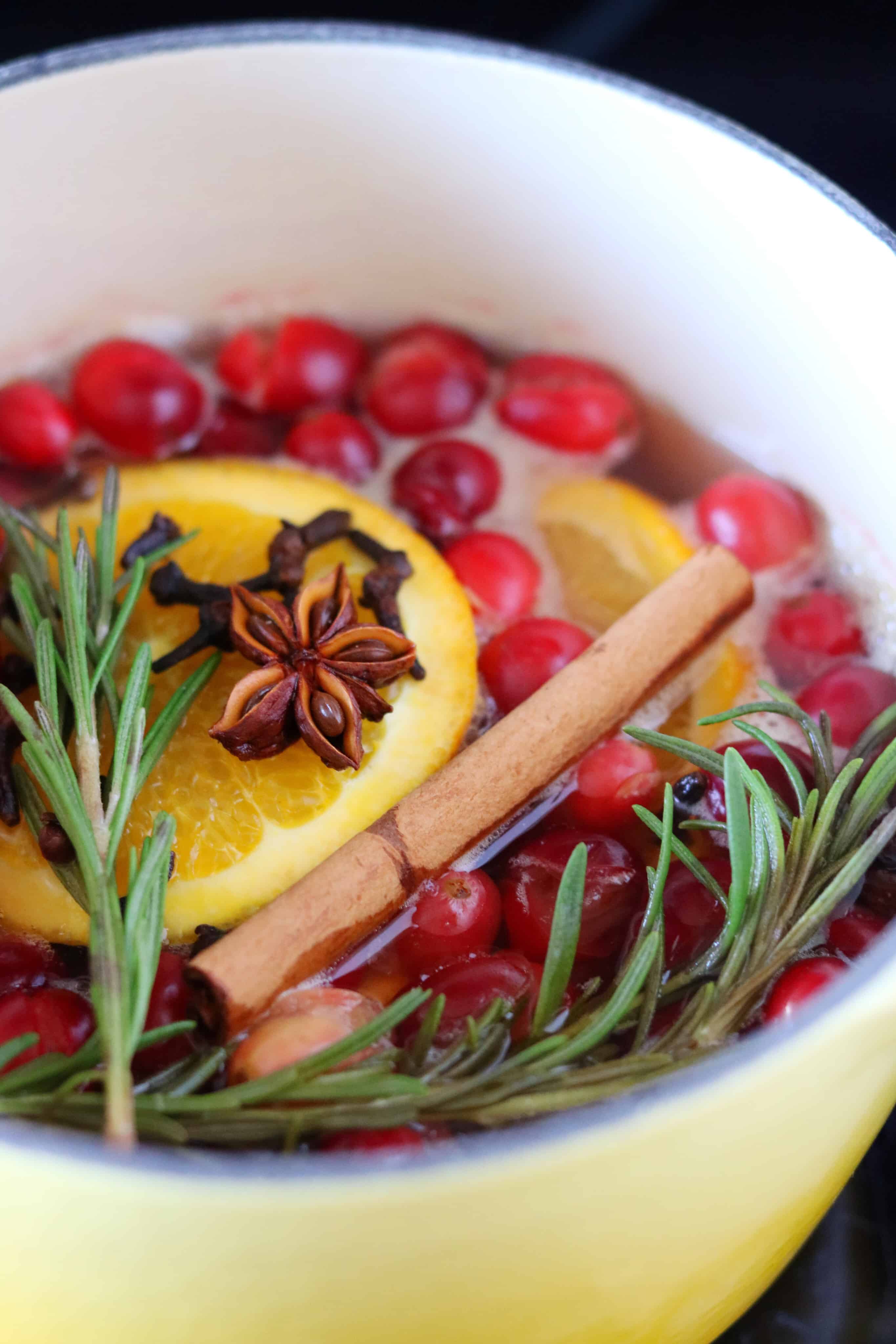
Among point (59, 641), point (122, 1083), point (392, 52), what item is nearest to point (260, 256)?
point (392, 52)

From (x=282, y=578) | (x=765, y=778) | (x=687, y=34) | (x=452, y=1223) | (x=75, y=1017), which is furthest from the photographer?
(x=687, y=34)

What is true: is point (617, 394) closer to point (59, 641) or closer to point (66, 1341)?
point (59, 641)

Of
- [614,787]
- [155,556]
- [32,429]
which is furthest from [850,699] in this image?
[32,429]

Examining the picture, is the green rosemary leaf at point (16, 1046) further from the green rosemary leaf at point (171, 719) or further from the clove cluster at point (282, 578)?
the clove cluster at point (282, 578)

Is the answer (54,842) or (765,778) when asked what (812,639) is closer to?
(765,778)

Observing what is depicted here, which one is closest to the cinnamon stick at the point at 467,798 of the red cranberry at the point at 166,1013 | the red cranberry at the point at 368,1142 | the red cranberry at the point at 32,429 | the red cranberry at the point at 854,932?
the red cranberry at the point at 166,1013
